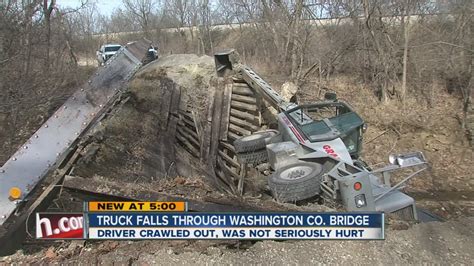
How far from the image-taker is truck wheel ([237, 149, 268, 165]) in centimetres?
895

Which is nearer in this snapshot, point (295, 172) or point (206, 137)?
point (295, 172)

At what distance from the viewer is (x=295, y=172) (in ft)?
23.3

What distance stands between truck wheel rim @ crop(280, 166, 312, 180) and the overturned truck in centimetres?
3

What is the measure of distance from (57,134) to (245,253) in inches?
87.0

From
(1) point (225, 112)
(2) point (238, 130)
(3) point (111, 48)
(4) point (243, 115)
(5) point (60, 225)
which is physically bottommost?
(2) point (238, 130)

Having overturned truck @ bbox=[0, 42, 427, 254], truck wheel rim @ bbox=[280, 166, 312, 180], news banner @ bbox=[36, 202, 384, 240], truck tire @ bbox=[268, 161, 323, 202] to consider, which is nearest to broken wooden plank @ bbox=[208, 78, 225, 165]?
overturned truck @ bbox=[0, 42, 427, 254]

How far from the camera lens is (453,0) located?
14.5 metres

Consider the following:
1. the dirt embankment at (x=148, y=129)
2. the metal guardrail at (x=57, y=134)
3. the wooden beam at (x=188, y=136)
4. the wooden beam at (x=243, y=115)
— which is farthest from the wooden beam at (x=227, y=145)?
the metal guardrail at (x=57, y=134)

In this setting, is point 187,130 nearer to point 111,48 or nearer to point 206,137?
point 206,137

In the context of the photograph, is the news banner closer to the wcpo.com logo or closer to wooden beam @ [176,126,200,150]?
the wcpo.com logo

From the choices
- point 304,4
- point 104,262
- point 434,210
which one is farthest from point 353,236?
point 304,4

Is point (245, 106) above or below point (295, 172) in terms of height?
above

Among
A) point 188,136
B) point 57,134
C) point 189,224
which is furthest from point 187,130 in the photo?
point 189,224

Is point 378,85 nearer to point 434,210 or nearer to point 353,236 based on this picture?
point 434,210
